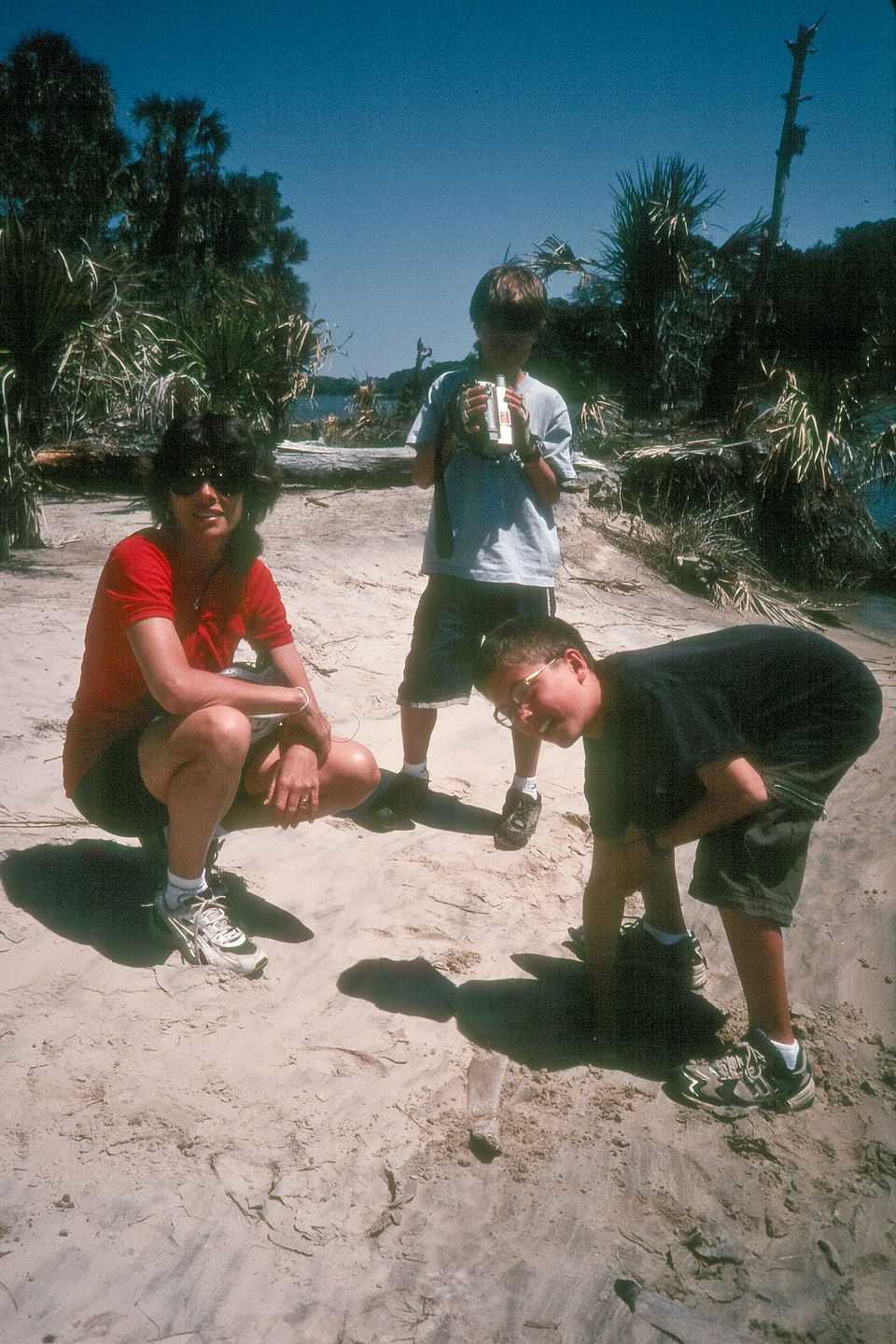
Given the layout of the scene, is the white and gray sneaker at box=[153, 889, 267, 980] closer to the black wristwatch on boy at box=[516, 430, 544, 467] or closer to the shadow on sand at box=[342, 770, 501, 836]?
the shadow on sand at box=[342, 770, 501, 836]

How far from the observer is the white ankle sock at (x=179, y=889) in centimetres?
227

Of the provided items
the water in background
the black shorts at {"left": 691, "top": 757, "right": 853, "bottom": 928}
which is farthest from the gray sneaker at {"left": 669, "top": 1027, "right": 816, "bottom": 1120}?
the water in background

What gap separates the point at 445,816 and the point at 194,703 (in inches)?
54.4

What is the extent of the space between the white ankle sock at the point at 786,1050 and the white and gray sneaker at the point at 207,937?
47.8 inches

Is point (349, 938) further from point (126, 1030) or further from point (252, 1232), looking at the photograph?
point (252, 1232)

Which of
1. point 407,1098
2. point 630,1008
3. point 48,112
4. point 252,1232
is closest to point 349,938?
point 407,1098

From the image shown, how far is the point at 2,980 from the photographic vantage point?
2082 mm

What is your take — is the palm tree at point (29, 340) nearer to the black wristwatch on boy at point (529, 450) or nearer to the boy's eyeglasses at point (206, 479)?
the boy's eyeglasses at point (206, 479)

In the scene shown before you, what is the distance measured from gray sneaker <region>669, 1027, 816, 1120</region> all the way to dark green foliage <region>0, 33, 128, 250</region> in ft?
74.7

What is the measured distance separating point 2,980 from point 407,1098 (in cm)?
99

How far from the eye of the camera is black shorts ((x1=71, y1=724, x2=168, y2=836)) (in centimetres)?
226

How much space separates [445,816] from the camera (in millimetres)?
3283

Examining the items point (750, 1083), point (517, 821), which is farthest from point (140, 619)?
point (750, 1083)

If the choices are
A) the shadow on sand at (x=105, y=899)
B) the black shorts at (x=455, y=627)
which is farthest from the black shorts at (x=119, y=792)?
the black shorts at (x=455, y=627)
